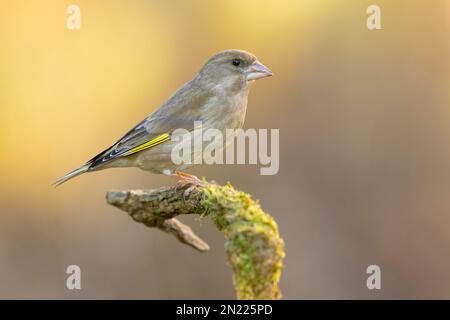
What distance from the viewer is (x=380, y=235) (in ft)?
25.8

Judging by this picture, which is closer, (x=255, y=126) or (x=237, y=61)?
(x=237, y=61)

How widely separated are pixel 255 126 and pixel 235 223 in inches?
199

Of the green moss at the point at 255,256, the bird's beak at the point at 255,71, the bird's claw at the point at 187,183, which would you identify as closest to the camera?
the green moss at the point at 255,256

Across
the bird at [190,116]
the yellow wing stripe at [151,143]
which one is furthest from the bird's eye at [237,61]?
the yellow wing stripe at [151,143]

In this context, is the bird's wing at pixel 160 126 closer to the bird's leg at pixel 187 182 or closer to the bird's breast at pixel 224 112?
the bird's breast at pixel 224 112

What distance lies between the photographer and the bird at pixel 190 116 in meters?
5.32

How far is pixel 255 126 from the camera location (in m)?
8.09

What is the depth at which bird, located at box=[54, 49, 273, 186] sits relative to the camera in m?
5.32

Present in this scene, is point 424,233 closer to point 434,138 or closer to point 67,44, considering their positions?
point 434,138

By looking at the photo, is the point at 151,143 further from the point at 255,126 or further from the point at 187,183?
the point at 255,126

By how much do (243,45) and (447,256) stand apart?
13.1ft

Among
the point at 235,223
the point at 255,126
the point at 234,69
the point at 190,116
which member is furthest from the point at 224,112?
the point at 255,126

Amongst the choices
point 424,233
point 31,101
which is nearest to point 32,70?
point 31,101

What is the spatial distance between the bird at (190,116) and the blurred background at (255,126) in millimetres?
2388
